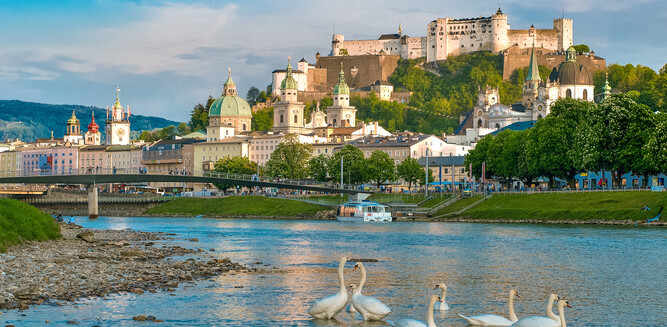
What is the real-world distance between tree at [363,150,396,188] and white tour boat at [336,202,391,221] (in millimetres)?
22553

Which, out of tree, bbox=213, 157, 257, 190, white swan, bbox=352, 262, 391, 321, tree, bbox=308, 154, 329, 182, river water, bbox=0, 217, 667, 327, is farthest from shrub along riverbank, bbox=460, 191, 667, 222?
tree, bbox=213, 157, 257, 190

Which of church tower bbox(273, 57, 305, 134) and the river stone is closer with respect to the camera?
the river stone

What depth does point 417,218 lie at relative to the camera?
95.9 meters

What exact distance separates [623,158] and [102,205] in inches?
2700

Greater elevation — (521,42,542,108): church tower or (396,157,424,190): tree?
(521,42,542,108): church tower

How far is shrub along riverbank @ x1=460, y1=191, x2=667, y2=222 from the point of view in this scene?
248ft

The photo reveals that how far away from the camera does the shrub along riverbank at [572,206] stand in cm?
7562

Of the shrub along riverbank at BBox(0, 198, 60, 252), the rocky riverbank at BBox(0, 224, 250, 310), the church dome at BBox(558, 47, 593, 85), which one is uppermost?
the church dome at BBox(558, 47, 593, 85)

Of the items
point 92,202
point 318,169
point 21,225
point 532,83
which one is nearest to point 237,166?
point 318,169

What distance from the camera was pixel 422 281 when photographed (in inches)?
1436

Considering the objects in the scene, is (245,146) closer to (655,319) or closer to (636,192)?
(636,192)

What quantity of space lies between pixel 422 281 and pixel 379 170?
87380mm

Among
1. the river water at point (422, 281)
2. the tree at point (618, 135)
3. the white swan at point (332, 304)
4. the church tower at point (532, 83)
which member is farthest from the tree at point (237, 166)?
the white swan at point (332, 304)

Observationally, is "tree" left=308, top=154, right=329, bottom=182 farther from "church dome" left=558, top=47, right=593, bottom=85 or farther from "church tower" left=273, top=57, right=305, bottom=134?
"church dome" left=558, top=47, right=593, bottom=85
